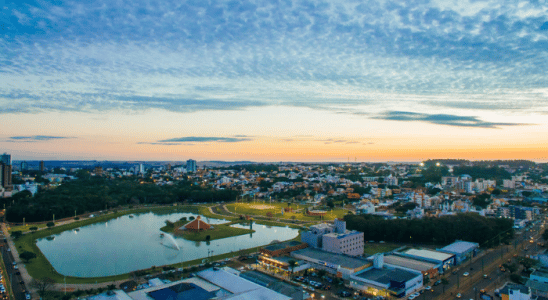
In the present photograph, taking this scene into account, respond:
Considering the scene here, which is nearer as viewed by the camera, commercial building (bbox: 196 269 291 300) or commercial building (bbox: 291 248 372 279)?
commercial building (bbox: 196 269 291 300)

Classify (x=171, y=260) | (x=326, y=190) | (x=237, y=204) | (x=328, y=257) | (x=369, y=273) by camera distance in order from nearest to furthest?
(x=369, y=273) → (x=328, y=257) → (x=171, y=260) → (x=237, y=204) → (x=326, y=190)

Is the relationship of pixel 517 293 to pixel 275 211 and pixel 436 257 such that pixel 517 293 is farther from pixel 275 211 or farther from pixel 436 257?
pixel 275 211

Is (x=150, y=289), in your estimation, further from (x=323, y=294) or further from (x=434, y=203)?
(x=434, y=203)

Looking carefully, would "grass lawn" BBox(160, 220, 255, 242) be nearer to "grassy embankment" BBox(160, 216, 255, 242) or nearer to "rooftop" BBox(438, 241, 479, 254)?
"grassy embankment" BBox(160, 216, 255, 242)

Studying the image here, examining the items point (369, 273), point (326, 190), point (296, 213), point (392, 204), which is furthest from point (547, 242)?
point (326, 190)

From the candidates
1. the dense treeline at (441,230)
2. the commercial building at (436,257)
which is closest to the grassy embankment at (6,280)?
the commercial building at (436,257)

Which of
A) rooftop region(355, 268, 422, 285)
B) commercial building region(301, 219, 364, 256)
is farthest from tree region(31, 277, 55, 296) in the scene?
commercial building region(301, 219, 364, 256)

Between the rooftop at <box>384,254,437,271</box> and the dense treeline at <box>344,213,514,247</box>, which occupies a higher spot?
the dense treeline at <box>344,213,514,247</box>

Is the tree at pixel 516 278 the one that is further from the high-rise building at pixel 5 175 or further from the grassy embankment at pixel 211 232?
the high-rise building at pixel 5 175
